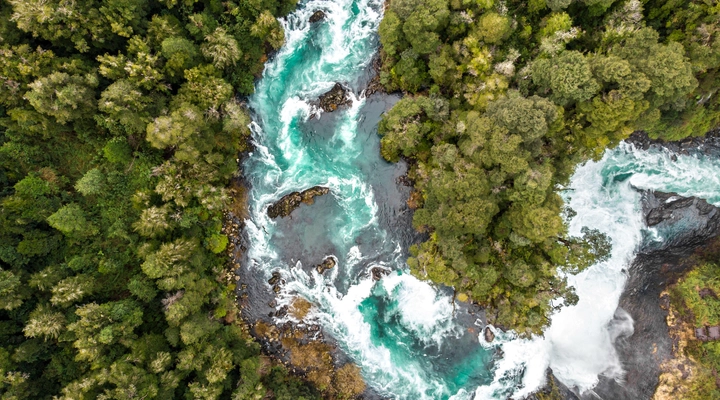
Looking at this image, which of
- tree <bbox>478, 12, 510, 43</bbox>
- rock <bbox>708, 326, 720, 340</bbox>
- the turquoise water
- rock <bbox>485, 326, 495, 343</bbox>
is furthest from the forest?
rock <bbox>708, 326, 720, 340</bbox>

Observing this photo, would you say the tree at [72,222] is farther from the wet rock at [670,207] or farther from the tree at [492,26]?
the wet rock at [670,207]

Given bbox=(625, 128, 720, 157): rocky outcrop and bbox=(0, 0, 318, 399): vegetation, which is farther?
bbox=(625, 128, 720, 157): rocky outcrop

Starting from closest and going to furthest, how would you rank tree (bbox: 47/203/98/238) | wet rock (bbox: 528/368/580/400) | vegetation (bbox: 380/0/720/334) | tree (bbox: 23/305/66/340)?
vegetation (bbox: 380/0/720/334) → tree (bbox: 23/305/66/340) → tree (bbox: 47/203/98/238) → wet rock (bbox: 528/368/580/400)

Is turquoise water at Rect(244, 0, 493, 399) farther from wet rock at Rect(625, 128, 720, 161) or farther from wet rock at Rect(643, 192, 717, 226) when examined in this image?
wet rock at Rect(625, 128, 720, 161)

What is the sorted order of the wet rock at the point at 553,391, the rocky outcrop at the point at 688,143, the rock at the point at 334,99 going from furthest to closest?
the rock at the point at 334,99 < the wet rock at the point at 553,391 < the rocky outcrop at the point at 688,143

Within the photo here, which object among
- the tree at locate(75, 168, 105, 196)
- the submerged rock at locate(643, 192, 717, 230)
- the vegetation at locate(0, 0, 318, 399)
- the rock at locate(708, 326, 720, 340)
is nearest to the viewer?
the vegetation at locate(0, 0, 318, 399)

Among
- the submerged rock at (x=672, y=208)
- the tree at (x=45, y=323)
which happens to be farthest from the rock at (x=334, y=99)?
the submerged rock at (x=672, y=208)

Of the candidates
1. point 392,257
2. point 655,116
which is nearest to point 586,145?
Answer: point 655,116
